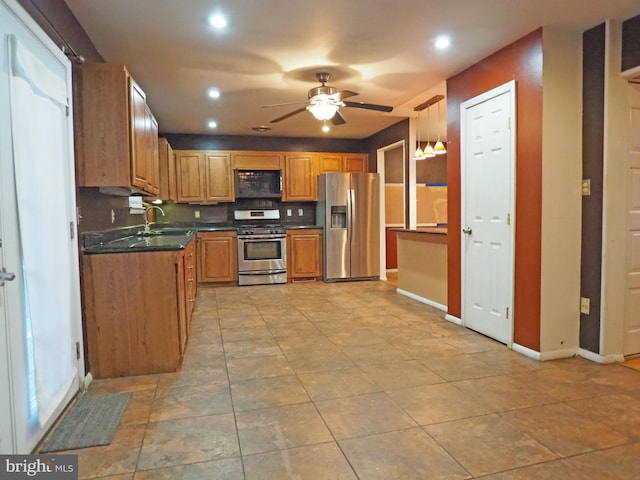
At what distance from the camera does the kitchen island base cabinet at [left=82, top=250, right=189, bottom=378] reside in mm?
2701

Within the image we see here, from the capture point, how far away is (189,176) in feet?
21.0

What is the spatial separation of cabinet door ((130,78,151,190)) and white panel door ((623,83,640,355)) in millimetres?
3584

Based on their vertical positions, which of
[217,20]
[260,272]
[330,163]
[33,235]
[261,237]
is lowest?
[260,272]

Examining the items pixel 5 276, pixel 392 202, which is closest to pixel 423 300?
pixel 392 202

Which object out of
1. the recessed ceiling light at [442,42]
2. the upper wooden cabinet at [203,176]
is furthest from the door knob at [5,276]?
the upper wooden cabinet at [203,176]

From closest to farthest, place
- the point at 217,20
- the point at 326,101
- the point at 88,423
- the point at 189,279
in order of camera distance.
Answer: the point at 88,423 → the point at 217,20 → the point at 326,101 → the point at 189,279

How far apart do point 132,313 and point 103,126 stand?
4.22 ft

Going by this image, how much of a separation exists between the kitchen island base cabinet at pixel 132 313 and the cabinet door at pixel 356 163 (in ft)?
15.5

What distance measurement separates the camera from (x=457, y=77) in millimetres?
3891

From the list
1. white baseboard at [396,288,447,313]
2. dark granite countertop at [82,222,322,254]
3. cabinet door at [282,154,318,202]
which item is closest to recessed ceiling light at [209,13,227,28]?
dark granite countertop at [82,222,322,254]

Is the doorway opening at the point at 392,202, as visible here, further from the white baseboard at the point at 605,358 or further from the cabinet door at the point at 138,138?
the cabinet door at the point at 138,138

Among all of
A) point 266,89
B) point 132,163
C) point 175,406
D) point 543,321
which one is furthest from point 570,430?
point 266,89

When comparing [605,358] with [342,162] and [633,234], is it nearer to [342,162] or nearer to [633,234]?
[633,234]

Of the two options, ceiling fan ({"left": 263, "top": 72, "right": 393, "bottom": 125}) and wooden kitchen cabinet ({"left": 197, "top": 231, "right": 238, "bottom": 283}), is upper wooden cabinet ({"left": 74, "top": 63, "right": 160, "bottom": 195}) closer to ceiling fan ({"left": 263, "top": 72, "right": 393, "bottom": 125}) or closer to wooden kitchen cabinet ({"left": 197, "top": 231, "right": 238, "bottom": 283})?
ceiling fan ({"left": 263, "top": 72, "right": 393, "bottom": 125})
